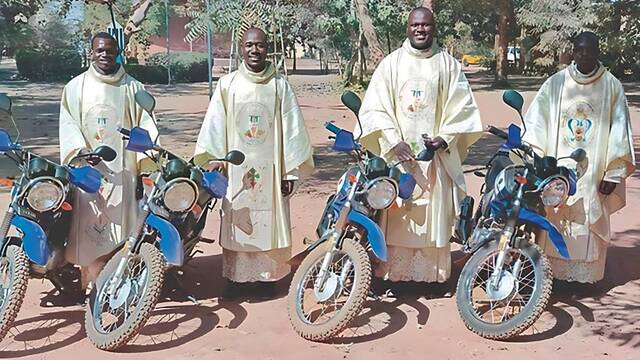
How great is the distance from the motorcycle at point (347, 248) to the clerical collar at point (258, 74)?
54 centimetres

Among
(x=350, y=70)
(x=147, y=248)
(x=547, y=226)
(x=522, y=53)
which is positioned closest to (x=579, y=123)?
(x=547, y=226)

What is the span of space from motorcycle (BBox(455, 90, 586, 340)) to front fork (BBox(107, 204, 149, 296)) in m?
1.86

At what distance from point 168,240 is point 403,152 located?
1532 millimetres

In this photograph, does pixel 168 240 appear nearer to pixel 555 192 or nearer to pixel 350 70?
pixel 555 192

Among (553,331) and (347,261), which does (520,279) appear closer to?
(553,331)

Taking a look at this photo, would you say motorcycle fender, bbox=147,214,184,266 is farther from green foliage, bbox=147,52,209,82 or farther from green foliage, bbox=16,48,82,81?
Answer: green foliage, bbox=16,48,82,81

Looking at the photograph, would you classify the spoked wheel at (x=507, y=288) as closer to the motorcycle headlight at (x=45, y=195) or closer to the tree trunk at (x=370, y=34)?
the motorcycle headlight at (x=45, y=195)

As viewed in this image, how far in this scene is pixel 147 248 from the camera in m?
4.11

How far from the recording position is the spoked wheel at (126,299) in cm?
391

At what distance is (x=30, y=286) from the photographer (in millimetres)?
5281

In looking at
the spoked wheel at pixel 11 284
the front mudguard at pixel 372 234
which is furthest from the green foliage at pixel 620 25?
the spoked wheel at pixel 11 284

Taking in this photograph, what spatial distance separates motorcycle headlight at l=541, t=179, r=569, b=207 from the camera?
4316 millimetres

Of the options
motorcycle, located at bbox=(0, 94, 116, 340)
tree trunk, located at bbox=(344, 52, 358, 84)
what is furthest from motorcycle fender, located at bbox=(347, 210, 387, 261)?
tree trunk, located at bbox=(344, 52, 358, 84)

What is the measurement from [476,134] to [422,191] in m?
0.51
